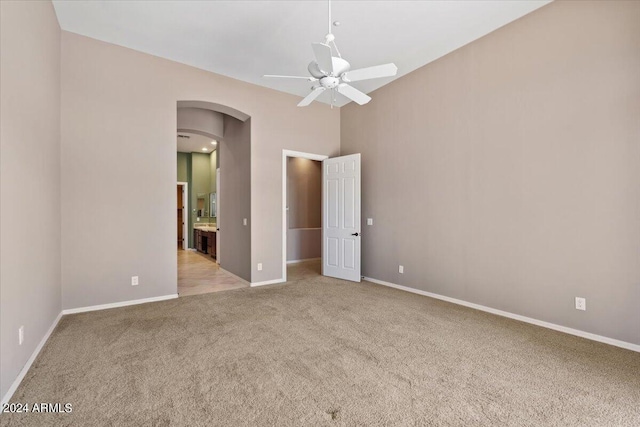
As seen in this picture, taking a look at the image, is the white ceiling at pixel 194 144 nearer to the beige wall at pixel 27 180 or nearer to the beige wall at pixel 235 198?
the beige wall at pixel 235 198

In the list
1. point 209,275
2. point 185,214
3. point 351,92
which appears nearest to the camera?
point 351,92

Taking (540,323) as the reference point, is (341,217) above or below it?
above

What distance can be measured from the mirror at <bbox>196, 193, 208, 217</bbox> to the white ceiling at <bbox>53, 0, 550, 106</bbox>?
239 inches

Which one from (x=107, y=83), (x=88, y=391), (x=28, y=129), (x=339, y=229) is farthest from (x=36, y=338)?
(x=339, y=229)

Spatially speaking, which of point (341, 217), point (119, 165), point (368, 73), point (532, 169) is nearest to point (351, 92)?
point (368, 73)

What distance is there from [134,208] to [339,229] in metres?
3.27

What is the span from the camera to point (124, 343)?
2.81 meters

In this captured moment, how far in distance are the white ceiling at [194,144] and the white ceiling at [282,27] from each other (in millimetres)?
3798

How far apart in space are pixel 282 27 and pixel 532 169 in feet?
10.7

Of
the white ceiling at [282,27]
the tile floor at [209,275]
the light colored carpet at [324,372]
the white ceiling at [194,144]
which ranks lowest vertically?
the light colored carpet at [324,372]

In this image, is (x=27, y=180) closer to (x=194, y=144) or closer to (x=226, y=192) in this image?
(x=226, y=192)

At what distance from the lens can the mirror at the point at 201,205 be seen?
9.91 meters

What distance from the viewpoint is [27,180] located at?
2406mm

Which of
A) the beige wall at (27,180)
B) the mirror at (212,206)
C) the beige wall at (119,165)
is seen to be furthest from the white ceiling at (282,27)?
the mirror at (212,206)
